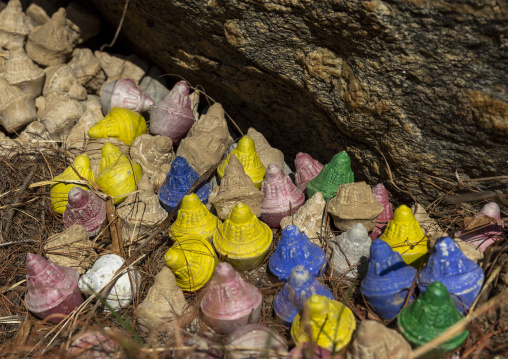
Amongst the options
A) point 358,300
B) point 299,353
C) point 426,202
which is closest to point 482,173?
point 426,202

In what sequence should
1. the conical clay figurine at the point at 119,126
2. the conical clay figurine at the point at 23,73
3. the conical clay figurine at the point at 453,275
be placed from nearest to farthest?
the conical clay figurine at the point at 453,275, the conical clay figurine at the point at 119,126, the conical clay figurine at the point at 23,73

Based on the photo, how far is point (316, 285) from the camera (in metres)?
2.38

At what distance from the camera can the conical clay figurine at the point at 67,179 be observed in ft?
11.1

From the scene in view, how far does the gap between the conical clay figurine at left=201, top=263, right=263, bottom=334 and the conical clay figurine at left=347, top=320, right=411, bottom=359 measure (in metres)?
0.63

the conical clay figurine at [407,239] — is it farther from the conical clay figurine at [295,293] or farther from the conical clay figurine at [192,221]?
the conical clay figurine at [192,221]

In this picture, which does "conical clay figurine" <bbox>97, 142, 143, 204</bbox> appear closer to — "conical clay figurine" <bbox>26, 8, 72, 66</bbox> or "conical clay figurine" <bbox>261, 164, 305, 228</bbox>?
"conical clay figurine" <bbox>261, 164, 305, 228</bbox>

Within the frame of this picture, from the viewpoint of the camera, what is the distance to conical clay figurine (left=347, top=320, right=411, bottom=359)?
1.97 metres

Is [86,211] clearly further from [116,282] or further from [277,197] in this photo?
[277,197]

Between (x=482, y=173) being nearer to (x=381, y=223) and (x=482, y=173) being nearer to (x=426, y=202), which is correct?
(x=426, y=202)

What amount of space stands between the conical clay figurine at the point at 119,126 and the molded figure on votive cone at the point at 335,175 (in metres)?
1.69

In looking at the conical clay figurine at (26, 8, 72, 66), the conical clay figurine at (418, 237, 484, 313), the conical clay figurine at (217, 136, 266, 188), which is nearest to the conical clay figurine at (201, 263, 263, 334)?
the conical clay figurine at (418, 237, 484, 313)

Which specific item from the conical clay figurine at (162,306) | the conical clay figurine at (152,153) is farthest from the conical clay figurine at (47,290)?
the conical clay figurine at (152,153)

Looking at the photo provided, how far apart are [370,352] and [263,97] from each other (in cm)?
229

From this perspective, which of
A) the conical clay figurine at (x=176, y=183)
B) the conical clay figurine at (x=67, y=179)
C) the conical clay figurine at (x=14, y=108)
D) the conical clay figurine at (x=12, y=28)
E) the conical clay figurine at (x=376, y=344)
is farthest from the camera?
the conical clay figurine at (x=12, y=28)
